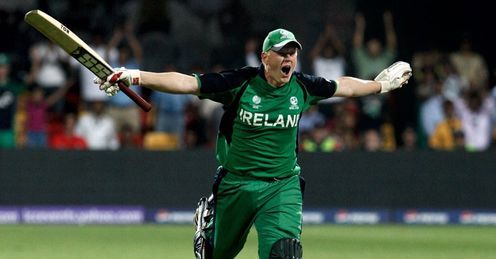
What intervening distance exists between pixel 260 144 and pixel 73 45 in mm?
1380

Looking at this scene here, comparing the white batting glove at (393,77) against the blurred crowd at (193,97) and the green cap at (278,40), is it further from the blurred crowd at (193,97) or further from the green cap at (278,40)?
the blurred crowd at (193,97)

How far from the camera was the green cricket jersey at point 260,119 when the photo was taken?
25.7 feet

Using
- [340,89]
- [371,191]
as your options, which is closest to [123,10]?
[371,191]

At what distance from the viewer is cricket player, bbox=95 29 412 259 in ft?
25.3

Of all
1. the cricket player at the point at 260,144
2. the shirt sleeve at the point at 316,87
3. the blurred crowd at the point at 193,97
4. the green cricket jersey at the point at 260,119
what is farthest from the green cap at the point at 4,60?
the shirt sleeve at the point at 316,87

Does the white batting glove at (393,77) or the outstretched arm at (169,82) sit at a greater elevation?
the white batting glove at (393,77)

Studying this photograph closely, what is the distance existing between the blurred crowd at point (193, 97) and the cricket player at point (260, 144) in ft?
26.2

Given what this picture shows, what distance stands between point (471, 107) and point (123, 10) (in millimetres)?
5320

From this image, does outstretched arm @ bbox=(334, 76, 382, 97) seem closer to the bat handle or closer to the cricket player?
the cricket player

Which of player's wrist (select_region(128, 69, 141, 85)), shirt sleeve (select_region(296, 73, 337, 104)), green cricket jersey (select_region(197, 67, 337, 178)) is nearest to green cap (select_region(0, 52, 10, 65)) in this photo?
green cricket jersey (select_region(197, 67, 337, 178))

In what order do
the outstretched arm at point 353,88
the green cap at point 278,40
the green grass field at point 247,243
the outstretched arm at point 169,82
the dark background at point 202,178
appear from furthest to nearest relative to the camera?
the dark background at point 202,178 → the green grass field at point 247,243 → the outstretched arm at point 353,88 → the green cap at point 278,40 → the outstretched arm at point 169,82

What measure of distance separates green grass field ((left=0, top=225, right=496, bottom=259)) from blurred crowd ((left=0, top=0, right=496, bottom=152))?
4.56 feet

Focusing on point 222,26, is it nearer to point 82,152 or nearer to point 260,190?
point 82,152

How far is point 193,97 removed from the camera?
55.5 feet
